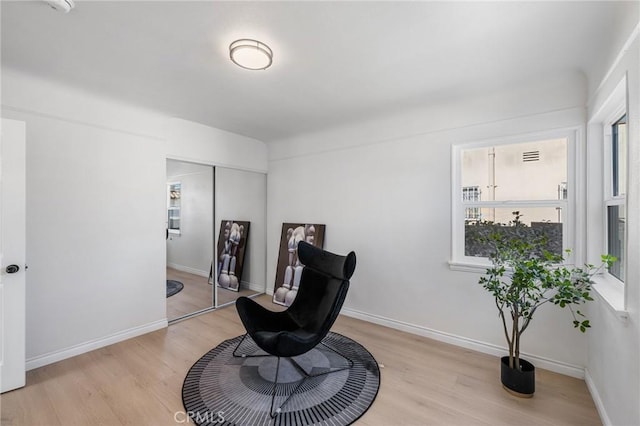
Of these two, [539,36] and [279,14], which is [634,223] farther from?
[279,14]

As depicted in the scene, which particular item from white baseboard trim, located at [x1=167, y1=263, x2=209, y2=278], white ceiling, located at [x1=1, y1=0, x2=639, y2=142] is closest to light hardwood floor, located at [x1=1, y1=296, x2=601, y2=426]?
white baseboard trim, located at [x1=167, y1=263, x2=209, y2=278]

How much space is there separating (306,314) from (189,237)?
1929 mm

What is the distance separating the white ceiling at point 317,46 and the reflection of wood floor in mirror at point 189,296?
6.81ft

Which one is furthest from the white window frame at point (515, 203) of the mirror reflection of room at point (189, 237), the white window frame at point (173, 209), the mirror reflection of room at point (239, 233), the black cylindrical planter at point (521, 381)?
the white window frame at point (173, 209)

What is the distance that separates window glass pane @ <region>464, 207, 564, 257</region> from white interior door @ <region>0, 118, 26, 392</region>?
369 cm

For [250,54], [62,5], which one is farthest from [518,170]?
[62,5]

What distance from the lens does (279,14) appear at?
161 centimetres

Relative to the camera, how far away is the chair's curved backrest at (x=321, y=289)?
232cm

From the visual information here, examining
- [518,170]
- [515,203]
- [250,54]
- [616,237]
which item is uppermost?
[250,54]

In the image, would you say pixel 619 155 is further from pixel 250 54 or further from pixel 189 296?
pixel 189 296

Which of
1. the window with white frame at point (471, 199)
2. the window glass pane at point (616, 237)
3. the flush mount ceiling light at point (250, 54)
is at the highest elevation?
the flush mount ceiling light at point (250, 54)

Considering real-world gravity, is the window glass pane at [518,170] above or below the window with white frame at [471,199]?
above

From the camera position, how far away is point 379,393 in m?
2.11

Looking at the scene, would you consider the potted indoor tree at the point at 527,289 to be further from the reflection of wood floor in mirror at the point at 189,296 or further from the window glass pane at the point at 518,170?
the reflection of wood floor in mirror at the point at 189,296
